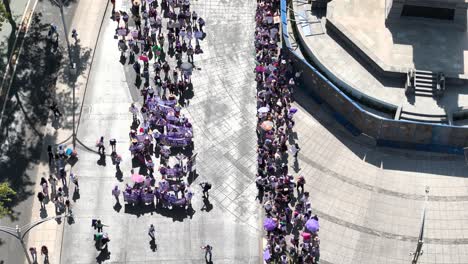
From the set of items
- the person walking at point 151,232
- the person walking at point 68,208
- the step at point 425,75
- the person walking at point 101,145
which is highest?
the step at point 425,75

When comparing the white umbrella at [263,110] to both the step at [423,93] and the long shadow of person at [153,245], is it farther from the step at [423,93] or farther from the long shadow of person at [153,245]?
the long shadow of person at [153,245]

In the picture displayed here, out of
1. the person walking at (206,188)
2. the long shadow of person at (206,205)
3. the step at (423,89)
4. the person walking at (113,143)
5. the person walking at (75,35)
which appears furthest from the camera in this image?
the person walking at (75,35)

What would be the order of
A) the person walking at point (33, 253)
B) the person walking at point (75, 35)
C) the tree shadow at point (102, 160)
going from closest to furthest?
A: the person walking at point (33, 253)
the tree shadow at point (102, 160)
the person walking at point (75, 35)

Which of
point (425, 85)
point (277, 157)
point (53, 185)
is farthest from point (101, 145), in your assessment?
point (425, 85)

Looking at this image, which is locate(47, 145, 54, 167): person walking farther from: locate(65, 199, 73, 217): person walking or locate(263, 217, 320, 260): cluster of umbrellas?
locate(263, 217, 320, 260): cluster of umbrellas

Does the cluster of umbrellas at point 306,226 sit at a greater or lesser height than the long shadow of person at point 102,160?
lesser

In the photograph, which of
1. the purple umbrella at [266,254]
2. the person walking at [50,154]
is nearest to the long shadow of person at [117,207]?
the person walking at [50,154]

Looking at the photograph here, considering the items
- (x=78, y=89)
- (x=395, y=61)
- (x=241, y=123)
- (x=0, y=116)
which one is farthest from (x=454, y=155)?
(x=0, y=116)

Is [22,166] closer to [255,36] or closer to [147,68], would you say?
[147,68]
